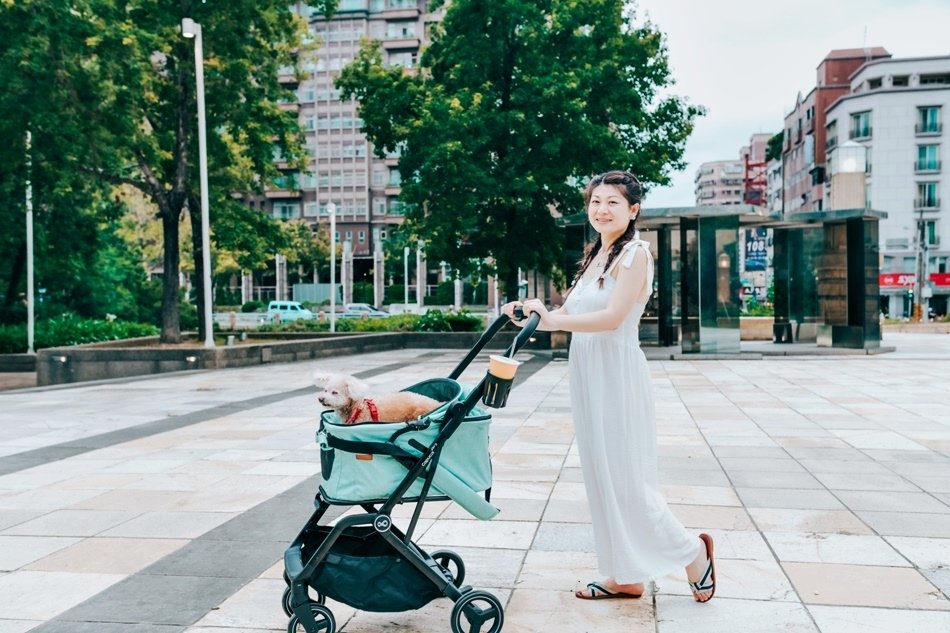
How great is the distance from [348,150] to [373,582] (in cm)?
7935

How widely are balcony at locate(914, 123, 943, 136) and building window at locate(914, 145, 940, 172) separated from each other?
3.03 ft

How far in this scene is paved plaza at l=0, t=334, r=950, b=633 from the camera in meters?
3.84

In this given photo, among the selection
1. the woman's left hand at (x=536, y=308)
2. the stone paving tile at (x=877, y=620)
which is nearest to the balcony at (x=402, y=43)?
the woman's left hand at (x=536, y=308)

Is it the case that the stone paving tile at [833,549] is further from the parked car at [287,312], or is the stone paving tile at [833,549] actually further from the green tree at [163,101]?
the parked car at [287,312]

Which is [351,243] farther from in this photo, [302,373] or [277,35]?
[302,373]

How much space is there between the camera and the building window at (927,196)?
61706 mm

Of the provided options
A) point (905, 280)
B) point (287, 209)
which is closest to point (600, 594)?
point (905, 280)

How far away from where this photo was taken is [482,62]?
2256cm

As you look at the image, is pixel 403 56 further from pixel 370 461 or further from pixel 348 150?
pixel 370 461

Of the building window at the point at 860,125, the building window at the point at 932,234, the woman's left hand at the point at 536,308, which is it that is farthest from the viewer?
the building window at the point at 860,125

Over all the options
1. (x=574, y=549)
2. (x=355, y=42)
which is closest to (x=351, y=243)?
(x=355, y=42)

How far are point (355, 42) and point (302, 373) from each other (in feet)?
222

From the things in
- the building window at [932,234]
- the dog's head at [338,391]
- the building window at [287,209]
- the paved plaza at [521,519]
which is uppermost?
the building window at [287,209]

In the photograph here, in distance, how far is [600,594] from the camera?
397cm
